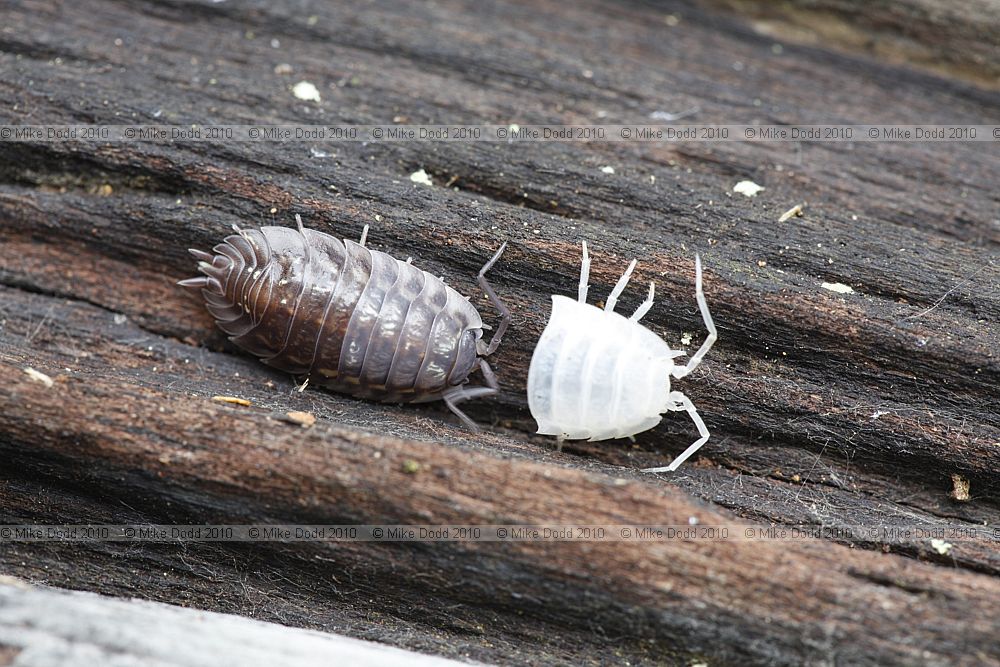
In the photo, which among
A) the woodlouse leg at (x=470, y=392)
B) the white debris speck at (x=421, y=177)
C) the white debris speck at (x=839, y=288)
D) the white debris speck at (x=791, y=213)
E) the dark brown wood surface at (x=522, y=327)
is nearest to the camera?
the dark brown wood surface at (x=522, y=327)

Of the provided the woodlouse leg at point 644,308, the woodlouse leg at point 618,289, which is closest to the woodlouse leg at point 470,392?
the woodlouse leg at point 618,289

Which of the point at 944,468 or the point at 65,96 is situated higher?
the point at 65,96

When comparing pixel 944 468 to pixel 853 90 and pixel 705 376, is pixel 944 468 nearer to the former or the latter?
pixel 705 376

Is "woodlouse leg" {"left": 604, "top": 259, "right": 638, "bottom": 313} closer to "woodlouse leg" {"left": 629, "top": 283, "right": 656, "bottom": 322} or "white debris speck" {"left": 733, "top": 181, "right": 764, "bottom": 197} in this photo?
"woodlouse leg" {"left": 629, "top": 283, "right": 656, "bottom": 322}

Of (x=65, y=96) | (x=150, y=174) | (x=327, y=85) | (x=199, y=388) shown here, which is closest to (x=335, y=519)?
(x=199, y=388)

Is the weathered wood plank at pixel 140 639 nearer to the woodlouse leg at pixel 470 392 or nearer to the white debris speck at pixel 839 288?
the woodlouse leg at pixel 470 392

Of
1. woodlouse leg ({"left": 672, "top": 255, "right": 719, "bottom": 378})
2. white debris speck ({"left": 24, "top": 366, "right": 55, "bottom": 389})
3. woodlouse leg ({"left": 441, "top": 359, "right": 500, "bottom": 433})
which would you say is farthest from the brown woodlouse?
woodlouse leg ({"left": 672, "top": 255, "right": 719, "bottom": 378})
